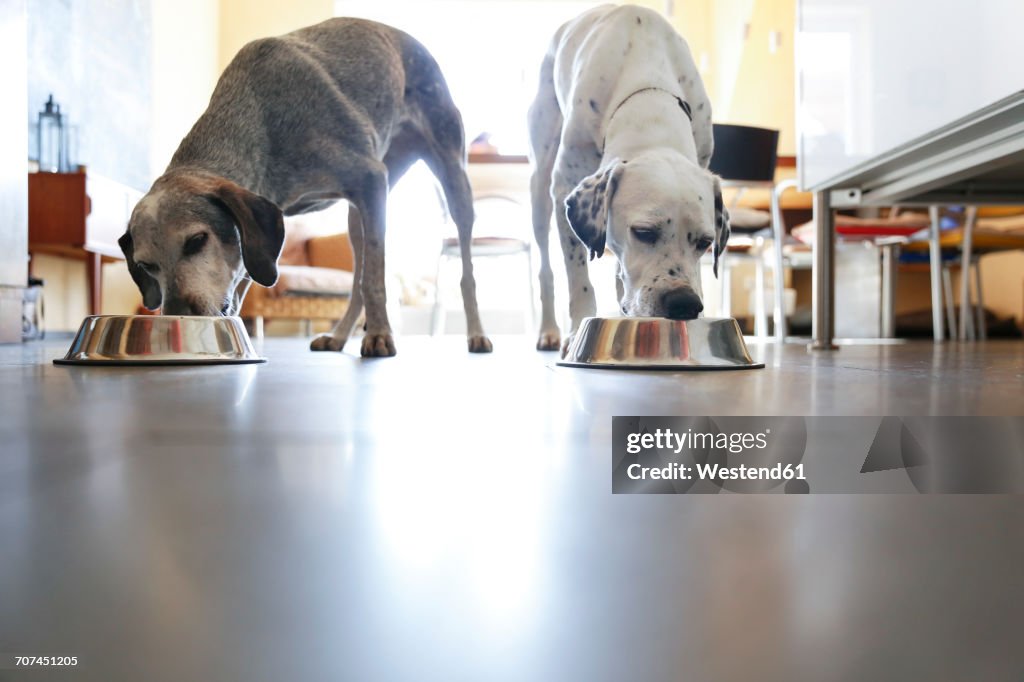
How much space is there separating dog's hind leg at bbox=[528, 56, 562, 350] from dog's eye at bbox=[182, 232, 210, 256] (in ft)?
3.89

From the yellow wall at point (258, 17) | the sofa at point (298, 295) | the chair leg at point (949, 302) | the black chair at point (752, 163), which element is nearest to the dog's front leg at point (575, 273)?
the black chair at point (752, 163)

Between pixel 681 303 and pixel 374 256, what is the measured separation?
3.04ft

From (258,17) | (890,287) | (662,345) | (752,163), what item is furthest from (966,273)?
(258,17)

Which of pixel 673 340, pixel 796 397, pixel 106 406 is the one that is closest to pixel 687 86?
pixel 673 340

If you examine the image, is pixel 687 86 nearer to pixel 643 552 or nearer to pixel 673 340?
pixel 673 340

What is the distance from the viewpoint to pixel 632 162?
1.89 meters

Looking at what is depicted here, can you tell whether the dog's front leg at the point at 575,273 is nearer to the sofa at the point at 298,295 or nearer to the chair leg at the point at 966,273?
the chair leg at the point at 966,273

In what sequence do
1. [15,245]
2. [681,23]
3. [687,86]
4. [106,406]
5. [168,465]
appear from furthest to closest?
[681,23]
[15,245]
[687,86]
[106,406]
[168,465]

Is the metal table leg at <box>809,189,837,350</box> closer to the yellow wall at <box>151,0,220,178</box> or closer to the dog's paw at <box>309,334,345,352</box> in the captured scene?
the dog's paw at <box>309,334,345,352</box>

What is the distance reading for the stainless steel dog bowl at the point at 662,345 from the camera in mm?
1528

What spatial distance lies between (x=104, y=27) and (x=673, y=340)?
6.39 m

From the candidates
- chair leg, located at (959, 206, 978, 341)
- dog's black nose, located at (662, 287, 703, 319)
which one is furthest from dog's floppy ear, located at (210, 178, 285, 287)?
→ chair leg, located at (959, 206, 978, 341)

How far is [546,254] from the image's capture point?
282cm

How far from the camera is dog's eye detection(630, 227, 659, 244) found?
1823mm
